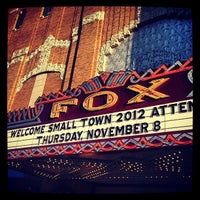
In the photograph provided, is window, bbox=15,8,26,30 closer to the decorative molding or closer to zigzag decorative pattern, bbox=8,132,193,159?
the decorative molding

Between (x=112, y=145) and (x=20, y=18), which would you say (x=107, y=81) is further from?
(x=20, y=18)

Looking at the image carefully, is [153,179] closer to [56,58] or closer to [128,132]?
[128,132]

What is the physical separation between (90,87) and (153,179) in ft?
13.8

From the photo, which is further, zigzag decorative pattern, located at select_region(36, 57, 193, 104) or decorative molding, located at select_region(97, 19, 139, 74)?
decorative molding, located at select_region(97, 19, 139, 74)

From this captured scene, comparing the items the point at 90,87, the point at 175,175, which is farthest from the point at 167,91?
the point at 175,175

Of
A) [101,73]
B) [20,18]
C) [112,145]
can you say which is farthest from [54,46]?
[112,145]

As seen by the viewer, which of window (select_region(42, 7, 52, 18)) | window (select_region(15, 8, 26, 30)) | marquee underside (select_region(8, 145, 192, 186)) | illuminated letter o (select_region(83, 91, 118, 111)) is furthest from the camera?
window (select_region(15, 8, 26, 30))

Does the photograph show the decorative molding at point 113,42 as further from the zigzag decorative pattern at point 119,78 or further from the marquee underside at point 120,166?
the marquee underside at point 120,166

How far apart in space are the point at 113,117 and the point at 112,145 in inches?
30.4

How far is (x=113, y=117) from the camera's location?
6191 mm

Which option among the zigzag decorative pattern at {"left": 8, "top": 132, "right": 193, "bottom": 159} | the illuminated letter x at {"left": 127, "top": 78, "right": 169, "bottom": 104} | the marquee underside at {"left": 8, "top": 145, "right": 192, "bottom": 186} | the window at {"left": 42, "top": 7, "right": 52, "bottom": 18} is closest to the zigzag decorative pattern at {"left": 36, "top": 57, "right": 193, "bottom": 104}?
the illuminated letter x at {"left": 127, "top": 78, "right": 169, "bottom": 104}

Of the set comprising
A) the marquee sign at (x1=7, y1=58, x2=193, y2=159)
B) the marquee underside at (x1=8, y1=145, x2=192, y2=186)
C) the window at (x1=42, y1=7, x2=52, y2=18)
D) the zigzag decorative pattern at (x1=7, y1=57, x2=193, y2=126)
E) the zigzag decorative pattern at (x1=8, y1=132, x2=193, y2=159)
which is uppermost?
the window at (x1=42, y1=7, x2=52, y2=18)

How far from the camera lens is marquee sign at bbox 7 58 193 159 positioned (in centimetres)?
526

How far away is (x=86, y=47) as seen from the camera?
1138cm
